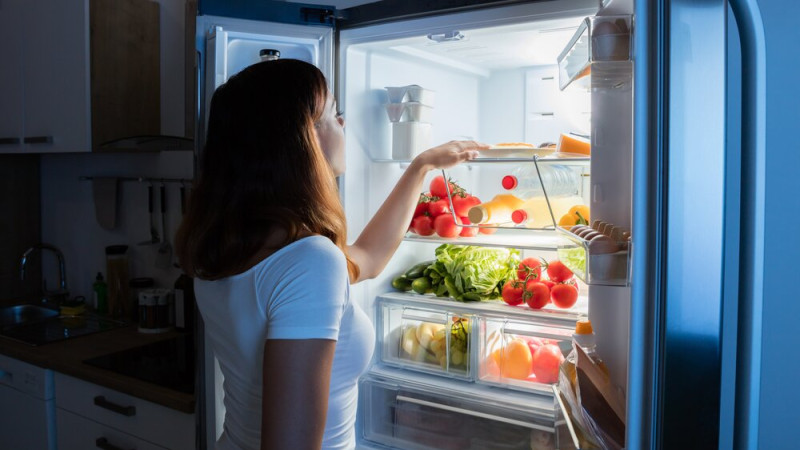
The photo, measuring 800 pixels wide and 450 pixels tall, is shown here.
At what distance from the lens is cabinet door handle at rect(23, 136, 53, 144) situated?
2.41 metres

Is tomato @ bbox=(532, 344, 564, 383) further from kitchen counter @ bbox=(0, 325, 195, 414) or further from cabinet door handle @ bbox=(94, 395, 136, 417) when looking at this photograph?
cabinet door handle @ bbox=(94, 395, 136, 417)

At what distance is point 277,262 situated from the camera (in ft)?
3.24

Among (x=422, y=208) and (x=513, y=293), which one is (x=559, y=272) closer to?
(x=513, y=293)

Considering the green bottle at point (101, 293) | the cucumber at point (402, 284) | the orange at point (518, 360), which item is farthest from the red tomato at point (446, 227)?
the green bottle at point (101, 293)

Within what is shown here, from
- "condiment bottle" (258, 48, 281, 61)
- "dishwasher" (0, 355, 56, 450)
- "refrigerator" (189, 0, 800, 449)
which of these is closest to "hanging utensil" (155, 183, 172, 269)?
"dishwasher" (0, 355, 56, 450)

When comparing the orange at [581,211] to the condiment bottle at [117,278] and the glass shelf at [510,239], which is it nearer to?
the glass shelf at [510,239]

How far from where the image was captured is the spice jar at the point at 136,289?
251 cm

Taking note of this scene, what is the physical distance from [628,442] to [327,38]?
1209 millimetres

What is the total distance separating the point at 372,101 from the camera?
1759mm

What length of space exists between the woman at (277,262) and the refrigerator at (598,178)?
413 millimetres

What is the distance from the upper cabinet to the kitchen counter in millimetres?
731

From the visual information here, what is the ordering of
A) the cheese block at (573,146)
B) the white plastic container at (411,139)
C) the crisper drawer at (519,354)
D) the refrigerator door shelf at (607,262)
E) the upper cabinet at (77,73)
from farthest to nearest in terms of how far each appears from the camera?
the upper cabinet at (77,73), the white plastic container at (411,139), the crisper drawer at (519,354), the cheese block at (573,146), the refrigerator door shelf at (607,262)

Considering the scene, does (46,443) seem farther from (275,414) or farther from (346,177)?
(275,414)

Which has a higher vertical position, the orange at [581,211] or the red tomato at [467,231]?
the orange at [581,211]
